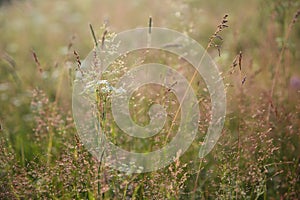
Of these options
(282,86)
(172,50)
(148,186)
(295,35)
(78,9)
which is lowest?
(148,186)

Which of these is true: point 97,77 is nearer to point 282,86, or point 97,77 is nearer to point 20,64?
point 282,86

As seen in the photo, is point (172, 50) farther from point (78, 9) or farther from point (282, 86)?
point (78, 9)

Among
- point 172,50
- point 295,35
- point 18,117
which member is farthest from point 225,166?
point 295,35

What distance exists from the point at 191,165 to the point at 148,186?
15.9 inches

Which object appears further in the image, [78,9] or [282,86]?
[78,9]

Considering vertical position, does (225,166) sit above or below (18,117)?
below

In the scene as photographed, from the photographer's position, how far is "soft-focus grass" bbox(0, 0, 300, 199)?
193 centimetres

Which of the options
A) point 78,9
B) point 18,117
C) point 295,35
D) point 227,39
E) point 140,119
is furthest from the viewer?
point 78,9

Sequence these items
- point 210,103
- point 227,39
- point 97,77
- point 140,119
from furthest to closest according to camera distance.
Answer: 1. point 227,39
2. point 140,119
3. point 210,103
4. point 97,77

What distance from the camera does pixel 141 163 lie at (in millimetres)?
2240

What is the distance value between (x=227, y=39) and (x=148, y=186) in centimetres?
299

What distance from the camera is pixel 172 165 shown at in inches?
80.4

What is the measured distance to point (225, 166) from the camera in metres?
1.93

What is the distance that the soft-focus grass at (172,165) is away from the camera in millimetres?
1928
